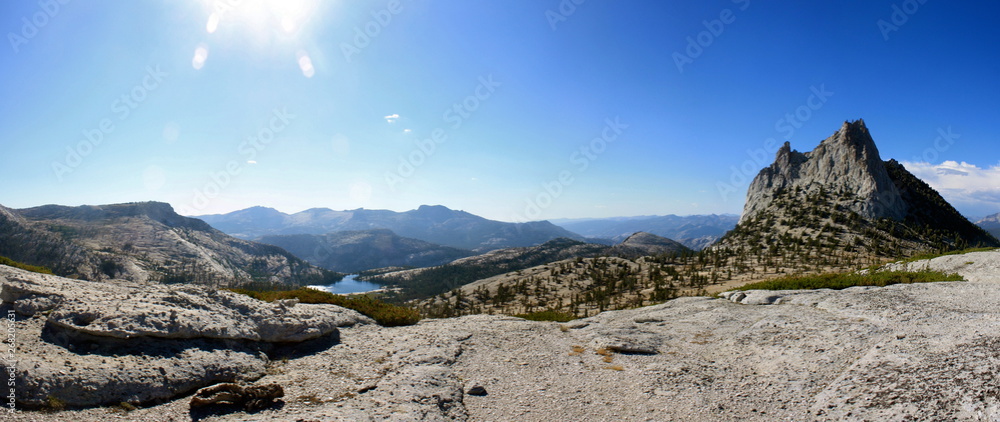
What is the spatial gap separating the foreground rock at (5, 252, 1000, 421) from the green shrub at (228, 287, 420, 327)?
152cm

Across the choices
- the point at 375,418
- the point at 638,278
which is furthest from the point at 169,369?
the point at 638,278

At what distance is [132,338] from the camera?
36.6ft

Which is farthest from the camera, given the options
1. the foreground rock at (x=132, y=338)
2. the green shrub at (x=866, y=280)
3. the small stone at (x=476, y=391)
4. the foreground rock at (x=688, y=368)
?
the green shrub at (x=866, y=280)

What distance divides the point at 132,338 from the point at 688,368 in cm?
1646

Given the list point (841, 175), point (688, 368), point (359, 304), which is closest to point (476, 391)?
point (688, 368)

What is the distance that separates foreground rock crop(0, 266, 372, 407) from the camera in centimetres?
909

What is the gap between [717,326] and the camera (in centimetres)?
1560

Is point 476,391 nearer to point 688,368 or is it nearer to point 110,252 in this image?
point 688,368

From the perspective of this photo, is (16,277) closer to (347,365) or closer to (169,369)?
(169,369)

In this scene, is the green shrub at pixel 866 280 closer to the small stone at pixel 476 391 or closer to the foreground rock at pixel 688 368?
the foreground rock at pixel 688 368

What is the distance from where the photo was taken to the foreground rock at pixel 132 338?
Result: 9086 millimetres

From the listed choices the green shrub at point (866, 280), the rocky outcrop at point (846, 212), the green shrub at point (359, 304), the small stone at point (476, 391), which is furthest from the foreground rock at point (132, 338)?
the rocky outcrop at point (846, 212)

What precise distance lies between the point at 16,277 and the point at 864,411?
76.7ft

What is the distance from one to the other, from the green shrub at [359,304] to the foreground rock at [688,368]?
4.99 feet
